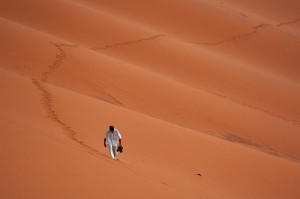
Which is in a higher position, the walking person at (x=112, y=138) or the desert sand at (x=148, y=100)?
the desert sand at (x=148, y=100)

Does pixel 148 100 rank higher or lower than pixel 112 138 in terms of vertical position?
higher

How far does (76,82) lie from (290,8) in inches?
699

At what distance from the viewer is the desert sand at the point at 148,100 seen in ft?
27.9

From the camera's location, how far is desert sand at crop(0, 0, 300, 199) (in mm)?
8508

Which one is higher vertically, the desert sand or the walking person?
the desert sand

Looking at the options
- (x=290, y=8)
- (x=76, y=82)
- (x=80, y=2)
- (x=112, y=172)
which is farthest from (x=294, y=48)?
(x=112, y=172)

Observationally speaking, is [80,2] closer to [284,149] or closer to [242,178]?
[284,149]

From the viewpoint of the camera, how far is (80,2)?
21.6 meters

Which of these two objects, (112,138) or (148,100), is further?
(148,100)

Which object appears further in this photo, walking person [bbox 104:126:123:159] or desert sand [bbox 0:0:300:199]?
walking person [bbox 104:126:123:159]

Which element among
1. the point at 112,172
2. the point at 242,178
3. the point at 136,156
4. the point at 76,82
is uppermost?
the point at 76,82

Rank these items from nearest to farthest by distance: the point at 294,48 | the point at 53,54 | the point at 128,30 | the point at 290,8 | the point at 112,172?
the point at 112,172
the point at 53,54
the point at 128,30
the point at 294,48
the point at 290,8

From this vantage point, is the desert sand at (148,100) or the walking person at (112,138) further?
the walking person at (112,138)

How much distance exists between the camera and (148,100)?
15.1 metres
